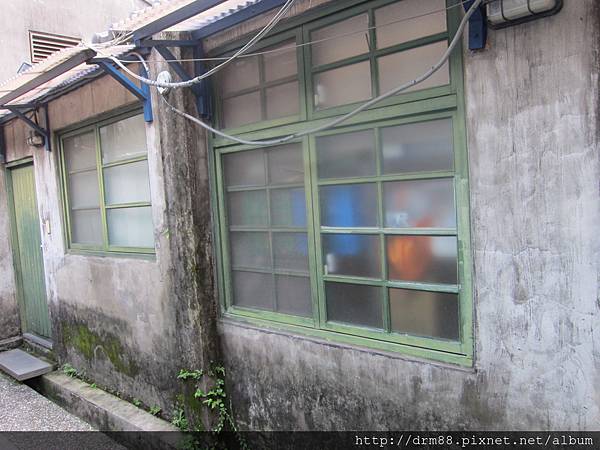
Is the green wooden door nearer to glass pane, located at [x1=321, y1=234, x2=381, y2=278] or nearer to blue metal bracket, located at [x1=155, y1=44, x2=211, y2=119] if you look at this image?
blue metal bracket, located at [x1=155, y1=44, x2=211, y2=119]

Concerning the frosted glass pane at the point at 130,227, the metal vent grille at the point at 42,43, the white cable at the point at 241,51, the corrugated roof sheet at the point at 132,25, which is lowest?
the frosted glass pane at the point at 130,227

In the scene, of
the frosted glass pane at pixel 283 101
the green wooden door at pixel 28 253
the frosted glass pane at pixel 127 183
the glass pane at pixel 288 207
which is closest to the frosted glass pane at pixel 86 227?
the frosted glass pane at pixel 127 183

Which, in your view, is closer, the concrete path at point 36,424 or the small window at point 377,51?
the small window at point 377,51

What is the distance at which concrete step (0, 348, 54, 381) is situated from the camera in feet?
21.8

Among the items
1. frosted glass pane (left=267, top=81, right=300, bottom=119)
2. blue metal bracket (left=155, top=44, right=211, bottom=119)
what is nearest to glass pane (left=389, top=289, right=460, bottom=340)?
frosted glass pane (left=267, top=81, right=300, bottom=119)

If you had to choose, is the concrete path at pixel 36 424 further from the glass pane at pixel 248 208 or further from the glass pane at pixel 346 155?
the glass pane at pixel 346 155

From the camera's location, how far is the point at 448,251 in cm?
307

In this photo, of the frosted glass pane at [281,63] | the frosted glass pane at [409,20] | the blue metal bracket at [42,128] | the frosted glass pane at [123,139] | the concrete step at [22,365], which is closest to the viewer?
the frosted glass pane at [409,20]

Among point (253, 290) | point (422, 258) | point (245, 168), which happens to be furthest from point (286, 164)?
point (422, 258)

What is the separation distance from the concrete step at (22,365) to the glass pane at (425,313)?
5.50 meters

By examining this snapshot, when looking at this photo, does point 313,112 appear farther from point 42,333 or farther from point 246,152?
point 42,333

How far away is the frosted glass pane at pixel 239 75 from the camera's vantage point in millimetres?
4125

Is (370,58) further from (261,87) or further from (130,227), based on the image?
(130,227)

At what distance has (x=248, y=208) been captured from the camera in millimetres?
4273
